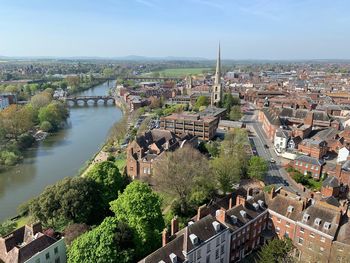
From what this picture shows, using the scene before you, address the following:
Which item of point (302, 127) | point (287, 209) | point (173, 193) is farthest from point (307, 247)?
point (302, 127)

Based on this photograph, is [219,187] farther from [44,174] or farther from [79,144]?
[79,144]

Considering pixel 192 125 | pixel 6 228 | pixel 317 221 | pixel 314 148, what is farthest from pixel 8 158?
pixel 314 148

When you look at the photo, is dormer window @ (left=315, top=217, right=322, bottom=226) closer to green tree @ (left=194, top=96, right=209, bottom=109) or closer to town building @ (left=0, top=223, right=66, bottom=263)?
town building @ (left=0, top=223, right=66, bottom=263)

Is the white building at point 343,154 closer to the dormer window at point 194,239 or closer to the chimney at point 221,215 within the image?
the chimney at point 221,215

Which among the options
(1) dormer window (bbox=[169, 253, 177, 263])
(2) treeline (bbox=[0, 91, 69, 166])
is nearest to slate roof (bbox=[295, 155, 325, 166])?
(1) dormer window (bbox=[169, 253, 177, 263])

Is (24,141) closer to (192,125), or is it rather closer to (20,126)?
(20,126)

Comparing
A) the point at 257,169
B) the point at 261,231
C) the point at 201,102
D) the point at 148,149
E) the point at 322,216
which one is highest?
the point at 201,102
